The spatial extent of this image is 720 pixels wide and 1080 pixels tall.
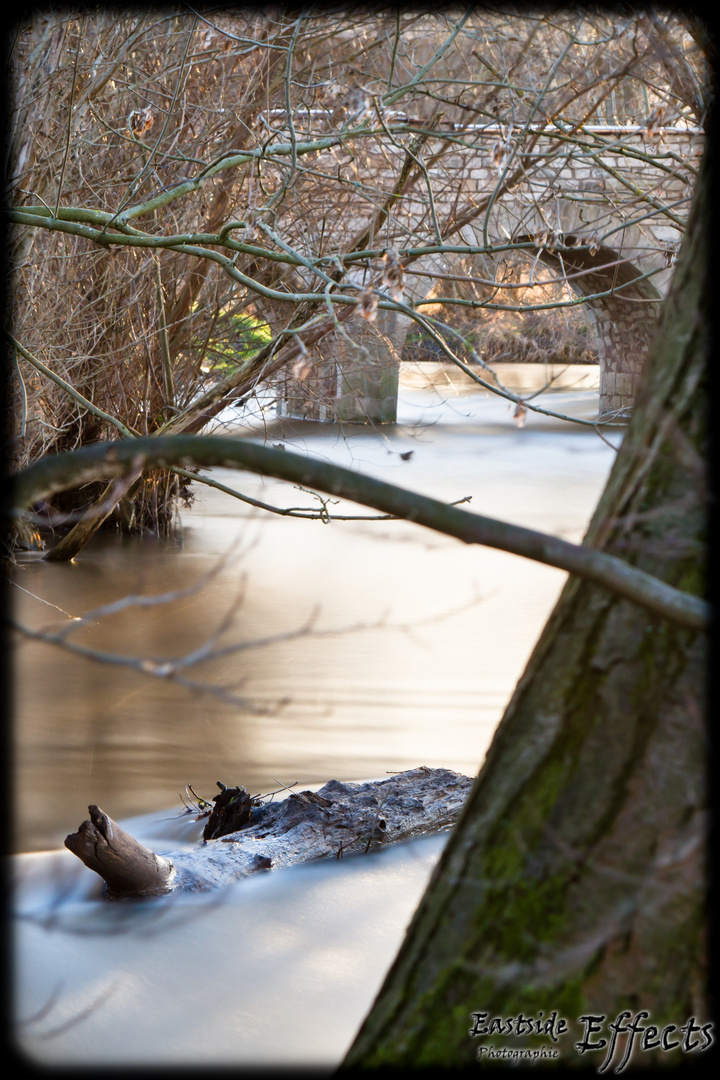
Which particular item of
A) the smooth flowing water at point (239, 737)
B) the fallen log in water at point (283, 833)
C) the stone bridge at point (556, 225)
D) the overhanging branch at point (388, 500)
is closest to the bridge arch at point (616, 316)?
the stone bridge at point (556, 225)

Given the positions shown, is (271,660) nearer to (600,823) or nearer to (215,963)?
(215,963)

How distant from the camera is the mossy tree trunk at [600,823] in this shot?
3.73 ft

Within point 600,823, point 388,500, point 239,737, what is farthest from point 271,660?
point 388,500

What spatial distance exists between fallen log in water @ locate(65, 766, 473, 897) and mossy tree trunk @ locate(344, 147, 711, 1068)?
196cm

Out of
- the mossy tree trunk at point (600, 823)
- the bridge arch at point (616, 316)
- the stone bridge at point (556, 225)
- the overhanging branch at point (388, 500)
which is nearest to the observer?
the overhanging branch at point (388, 500)

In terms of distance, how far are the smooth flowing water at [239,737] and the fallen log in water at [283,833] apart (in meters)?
0.07

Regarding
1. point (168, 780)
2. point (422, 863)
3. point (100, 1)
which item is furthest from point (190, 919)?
point (100, 1)

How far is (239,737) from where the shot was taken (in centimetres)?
482

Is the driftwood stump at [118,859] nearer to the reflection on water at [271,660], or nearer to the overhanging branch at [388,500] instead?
the reflection on water at [271,660]

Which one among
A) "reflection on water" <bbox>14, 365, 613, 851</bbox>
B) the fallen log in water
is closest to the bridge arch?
"reflection on water" <bbox>14, 365, 613, 851</bbox>

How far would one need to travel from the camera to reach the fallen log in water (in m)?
3.08

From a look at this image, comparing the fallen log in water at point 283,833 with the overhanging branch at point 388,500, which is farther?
the fallen log in water at point 283,833

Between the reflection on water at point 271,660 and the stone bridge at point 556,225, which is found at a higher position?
the stone bridge at point 556,225

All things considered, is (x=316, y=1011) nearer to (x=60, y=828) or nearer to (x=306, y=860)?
(x=306, y=860)
